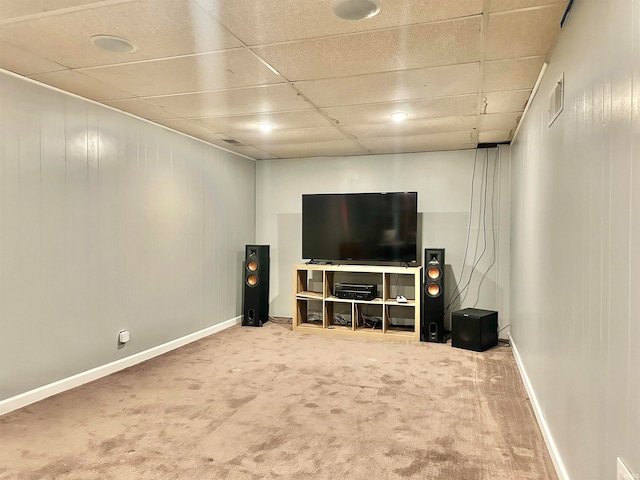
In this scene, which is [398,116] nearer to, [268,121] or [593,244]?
[268,121]

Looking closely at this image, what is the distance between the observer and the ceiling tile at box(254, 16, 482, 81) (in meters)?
2.13

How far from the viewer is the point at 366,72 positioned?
2654mm

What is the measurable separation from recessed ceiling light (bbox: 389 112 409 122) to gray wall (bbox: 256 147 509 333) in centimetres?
159

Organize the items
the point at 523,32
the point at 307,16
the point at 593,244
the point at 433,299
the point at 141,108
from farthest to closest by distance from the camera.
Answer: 1. the point at 433,299
2. the point at 141,108
3. the point at 523,32
4. the point at 307,16
5. the point at 593,244

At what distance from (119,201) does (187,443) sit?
6.89 feet

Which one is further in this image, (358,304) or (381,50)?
(358,304)

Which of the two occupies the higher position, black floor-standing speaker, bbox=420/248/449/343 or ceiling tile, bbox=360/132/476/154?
ceiling tile, bbox=360/132/476/154

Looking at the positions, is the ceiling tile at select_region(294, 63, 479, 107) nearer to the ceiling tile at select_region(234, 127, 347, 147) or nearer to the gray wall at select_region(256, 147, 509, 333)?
the ceiling tile at select_region(234, 127, 347, 147)

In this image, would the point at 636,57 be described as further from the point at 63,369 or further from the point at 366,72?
the point at 63,369

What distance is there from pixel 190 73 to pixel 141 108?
39.9 inches

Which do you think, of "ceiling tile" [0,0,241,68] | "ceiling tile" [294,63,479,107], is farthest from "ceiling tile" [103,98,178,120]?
"ceiling tile" [294,63,479,107]

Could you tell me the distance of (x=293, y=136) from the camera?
4.45 metres

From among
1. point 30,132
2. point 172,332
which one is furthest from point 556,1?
point 172,332

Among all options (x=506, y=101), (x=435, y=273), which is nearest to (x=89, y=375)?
(x=435, y=273)
